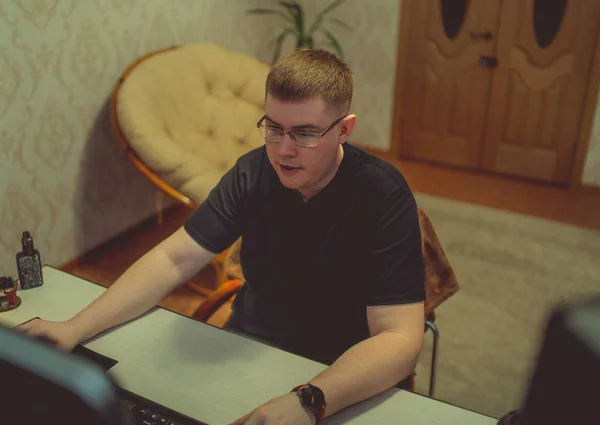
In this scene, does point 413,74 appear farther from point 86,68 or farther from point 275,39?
point 86,68

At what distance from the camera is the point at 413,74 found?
420cm

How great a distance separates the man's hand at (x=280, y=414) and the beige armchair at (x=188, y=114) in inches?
57.9

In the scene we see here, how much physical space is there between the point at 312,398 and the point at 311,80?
0.61 meters

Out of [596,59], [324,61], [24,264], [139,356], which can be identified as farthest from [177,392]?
[596,59]

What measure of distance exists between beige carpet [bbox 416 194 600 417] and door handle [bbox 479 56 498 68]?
3.12 feet

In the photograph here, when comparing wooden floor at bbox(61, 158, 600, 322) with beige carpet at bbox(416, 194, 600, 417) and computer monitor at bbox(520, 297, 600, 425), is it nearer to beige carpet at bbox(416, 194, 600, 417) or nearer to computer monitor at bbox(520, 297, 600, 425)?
beige carpet at bbox(416, 194, 600, 417)

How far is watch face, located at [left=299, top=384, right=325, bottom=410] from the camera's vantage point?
92 cm

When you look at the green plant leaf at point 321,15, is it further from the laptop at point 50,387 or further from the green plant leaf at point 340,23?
the laptop at point 50,387

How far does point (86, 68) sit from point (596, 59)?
2.90 m

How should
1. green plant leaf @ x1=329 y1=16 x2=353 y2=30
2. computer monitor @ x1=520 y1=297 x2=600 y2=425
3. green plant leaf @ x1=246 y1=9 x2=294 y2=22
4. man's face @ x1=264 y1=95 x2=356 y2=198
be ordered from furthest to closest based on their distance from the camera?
green plant leaf @ x1=329 y1=16 x2=353 y2=30 → green plant leaf @ x1=246 y1=9 x2=294 y2=22 → man's face @ x1=264 y1=95 x2=356 y2=198 → computer monitor @ x1=520 y1=297 x2=600 y2=425

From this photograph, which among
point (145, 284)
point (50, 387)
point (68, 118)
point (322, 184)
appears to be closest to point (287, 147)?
point (322, 184)

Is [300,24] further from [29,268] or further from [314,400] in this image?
[314,400]

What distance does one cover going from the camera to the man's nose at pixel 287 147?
120cm

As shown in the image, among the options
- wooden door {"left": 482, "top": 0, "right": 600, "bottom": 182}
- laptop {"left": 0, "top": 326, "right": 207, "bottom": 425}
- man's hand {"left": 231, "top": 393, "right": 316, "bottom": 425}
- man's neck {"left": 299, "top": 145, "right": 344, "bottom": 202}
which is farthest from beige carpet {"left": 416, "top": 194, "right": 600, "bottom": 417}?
laptop {"left": 0, "top": 326, "right": 207, "bottom": 425}
